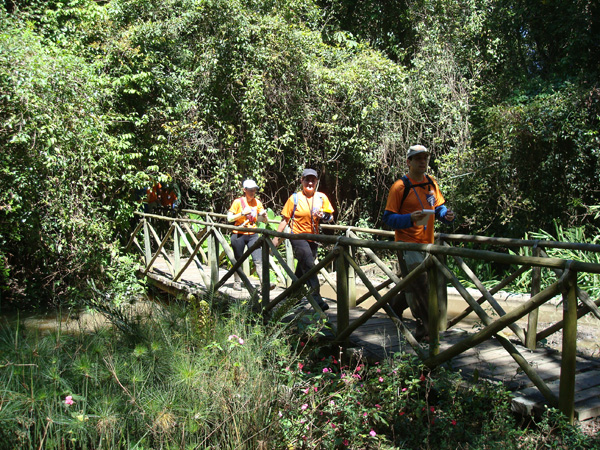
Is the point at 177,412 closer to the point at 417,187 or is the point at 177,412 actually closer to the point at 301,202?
the point at 417,187

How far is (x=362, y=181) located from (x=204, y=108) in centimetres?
413

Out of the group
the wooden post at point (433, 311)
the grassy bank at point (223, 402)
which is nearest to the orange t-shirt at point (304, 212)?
the grassy bank at point (223, 402)

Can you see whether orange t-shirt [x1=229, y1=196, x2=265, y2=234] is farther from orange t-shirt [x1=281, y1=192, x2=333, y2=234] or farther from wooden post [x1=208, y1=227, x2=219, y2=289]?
orange t-shirt [x1=281, y1=192, x2=333, y2=234]

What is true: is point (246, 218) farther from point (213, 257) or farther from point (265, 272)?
point (265, 272)

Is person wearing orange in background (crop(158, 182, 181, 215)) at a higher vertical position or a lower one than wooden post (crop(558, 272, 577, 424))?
higher

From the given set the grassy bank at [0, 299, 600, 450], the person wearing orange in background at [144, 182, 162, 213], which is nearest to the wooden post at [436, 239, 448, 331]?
the grassy bank at [0, 299, 600, 450]

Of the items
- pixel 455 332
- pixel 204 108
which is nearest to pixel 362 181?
pixel 204 108

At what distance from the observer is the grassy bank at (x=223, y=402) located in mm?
2850

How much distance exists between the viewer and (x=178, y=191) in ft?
37.6

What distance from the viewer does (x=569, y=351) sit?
2818mm

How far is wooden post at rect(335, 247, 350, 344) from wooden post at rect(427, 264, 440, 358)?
35.7 inches

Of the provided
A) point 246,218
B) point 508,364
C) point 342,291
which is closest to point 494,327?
point 508,364

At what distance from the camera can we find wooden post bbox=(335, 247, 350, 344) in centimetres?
436

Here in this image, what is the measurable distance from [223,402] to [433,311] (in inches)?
60.8
